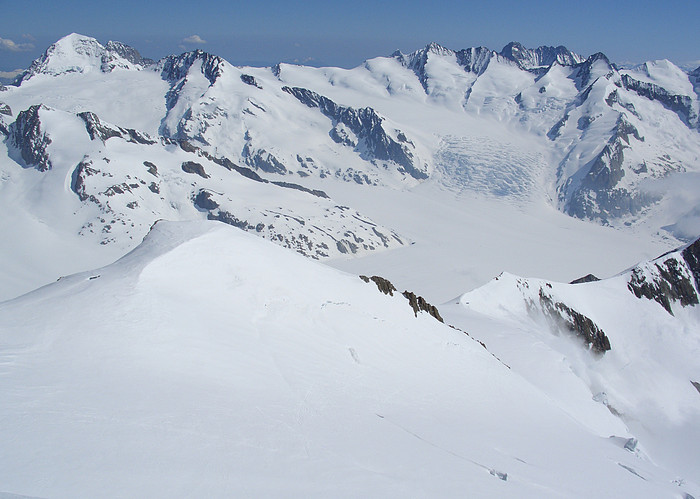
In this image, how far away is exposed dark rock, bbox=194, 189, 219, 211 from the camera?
145m

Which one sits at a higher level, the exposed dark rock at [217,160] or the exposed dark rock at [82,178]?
the exposed dark rock at [217,160]

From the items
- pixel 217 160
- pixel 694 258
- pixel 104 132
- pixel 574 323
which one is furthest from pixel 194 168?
pixel 694 258

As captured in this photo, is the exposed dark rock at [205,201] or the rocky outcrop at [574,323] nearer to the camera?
the rocky outcrop at [574,323]

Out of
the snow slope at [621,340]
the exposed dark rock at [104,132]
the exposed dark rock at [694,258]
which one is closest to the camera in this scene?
the snow slope at [621,340]

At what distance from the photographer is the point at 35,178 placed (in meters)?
138

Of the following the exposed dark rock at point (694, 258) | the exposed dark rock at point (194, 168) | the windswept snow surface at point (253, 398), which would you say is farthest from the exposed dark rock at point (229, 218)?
the windswept snow surface at point (253, 398)

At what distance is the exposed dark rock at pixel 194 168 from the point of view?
156875mm

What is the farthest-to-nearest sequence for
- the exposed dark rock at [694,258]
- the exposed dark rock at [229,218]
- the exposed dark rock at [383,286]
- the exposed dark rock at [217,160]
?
the exposed dark rock at [217,160]
the exposed dark rock at [229,218]
the exposed dark rock at [694,258]
the exposed dark rock at [383,286]

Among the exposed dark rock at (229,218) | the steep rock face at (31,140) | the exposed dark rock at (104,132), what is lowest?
the exposed dark rock at (229,218)

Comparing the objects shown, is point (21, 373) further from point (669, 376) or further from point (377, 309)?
point (669, 376)

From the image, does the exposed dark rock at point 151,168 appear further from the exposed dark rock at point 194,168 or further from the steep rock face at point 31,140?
the steep rock face at point 31,140

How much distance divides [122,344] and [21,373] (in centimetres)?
354

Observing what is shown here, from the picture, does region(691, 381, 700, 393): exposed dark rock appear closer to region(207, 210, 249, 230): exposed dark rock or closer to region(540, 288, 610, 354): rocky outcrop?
region(540, 288, 610, 354): rocky outcrop

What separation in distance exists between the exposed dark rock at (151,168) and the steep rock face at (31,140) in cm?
2855
